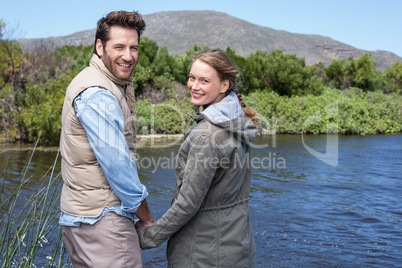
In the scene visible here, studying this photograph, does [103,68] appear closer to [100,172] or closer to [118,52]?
→ [118,52]

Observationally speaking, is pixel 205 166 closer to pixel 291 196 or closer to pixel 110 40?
pixel 110 40

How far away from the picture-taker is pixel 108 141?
1.72 m

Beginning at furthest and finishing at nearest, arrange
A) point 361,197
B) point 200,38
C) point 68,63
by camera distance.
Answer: point 200,38 < point 68,63 < point 361,197

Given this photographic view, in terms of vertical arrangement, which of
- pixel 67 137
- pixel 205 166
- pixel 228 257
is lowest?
pixel 228 257

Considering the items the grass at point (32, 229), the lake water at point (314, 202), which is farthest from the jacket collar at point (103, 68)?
the lake water at point (314, 202)

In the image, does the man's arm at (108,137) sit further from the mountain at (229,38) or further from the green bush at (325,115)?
the mountain at (229,38)

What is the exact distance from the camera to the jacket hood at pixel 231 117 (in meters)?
1.90

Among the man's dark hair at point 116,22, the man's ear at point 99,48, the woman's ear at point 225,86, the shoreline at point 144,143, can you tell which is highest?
the man's dark hair at point 116,22

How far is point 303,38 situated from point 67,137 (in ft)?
479

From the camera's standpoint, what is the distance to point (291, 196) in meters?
7.52

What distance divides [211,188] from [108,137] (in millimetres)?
562

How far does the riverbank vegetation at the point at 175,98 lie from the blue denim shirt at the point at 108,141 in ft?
36.6

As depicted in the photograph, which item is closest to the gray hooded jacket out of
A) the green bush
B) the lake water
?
the lake water

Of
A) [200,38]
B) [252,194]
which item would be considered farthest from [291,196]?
[200,38]
